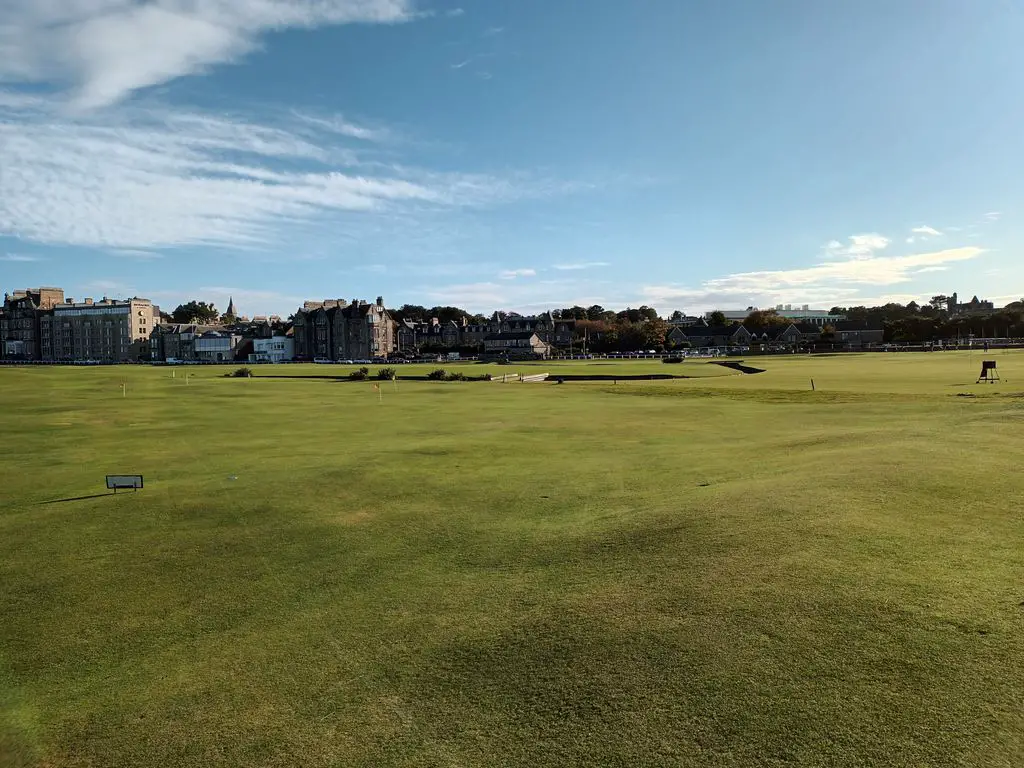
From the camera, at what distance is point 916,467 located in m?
14.8

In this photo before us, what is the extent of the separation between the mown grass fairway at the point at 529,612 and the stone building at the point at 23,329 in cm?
20642

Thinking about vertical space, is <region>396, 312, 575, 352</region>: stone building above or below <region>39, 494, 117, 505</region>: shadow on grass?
above

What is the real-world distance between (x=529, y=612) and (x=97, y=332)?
206 m

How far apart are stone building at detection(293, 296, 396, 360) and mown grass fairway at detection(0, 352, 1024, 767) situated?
478 feet

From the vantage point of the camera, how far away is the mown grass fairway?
598 centimetres

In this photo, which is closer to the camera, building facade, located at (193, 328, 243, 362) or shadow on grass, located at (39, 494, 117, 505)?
shadow on grass, located at (39, 494, 117, 505)

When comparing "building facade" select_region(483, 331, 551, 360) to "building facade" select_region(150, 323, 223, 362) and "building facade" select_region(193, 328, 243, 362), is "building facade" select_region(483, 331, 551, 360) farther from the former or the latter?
"building facade" select_region(150, 323, 223, 362)

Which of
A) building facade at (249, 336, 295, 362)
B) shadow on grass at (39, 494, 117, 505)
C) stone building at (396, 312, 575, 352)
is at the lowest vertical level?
shadow on grass at (39, 494, 117, 505)

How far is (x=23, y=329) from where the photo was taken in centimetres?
18888

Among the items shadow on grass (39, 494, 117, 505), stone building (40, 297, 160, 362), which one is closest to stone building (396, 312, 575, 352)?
stone building (40, 297, 160, 362)

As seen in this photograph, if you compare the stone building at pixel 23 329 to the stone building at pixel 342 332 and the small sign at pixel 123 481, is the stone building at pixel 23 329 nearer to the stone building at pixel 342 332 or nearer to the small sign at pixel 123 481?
the stone building at pixel 342 332

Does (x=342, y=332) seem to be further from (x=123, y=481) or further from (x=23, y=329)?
(x=123, y=481)

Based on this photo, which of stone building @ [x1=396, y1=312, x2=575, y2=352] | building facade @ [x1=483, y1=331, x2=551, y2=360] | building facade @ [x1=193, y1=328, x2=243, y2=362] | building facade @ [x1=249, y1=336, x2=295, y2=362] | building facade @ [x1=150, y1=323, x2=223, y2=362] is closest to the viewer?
building facade @ [x1=483, y1=331, x2=551, y2=360]

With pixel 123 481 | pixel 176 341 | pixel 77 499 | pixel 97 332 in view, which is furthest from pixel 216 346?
pixel 123 481
